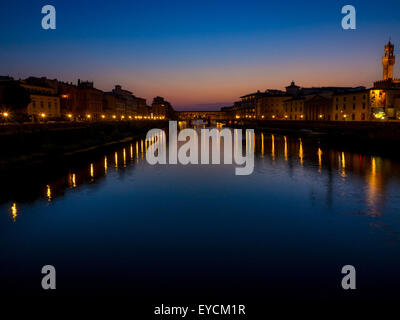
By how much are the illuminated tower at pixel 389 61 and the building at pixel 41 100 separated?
106m

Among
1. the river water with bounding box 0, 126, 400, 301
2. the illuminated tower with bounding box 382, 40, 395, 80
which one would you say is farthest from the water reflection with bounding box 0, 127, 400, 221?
the illuminated tower with bounding box 382, 40, 395, 80

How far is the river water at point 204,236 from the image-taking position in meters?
8.84

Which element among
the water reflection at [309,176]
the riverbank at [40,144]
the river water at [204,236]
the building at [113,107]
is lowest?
the river water at [204,236]

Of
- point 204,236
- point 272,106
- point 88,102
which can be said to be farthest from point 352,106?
point 204,236

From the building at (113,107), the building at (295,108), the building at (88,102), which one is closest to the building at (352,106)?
the building at (295,108)

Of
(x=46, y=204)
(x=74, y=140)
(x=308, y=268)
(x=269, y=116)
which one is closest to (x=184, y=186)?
(x=46, y=204)

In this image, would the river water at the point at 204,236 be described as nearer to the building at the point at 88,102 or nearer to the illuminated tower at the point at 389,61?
the building at the point at 88,102

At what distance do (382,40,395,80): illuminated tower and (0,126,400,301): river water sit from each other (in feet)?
349

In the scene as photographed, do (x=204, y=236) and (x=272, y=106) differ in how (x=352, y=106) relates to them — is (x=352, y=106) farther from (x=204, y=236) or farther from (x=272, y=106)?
(x=204, y=236)

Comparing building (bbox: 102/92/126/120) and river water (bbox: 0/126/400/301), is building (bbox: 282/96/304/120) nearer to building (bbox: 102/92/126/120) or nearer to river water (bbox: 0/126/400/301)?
building (bbox: 102/92/126/120)

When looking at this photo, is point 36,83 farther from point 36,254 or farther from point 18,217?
point 36,254

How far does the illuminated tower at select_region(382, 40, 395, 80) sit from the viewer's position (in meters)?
114

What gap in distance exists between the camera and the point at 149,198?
64.5 ft
